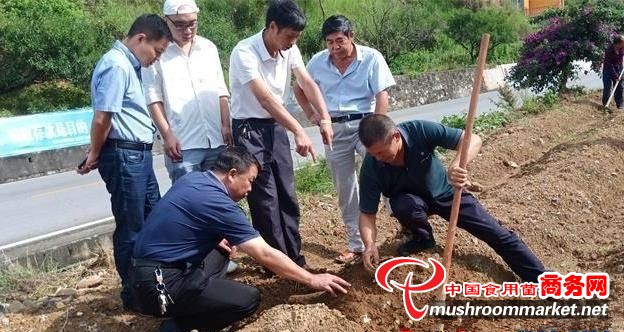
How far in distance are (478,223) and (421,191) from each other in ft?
1.24

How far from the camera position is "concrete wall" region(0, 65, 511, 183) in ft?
36.9

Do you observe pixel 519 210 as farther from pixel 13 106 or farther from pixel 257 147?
pixel 13 106

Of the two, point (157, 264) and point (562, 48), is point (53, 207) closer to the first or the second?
point (157, 264)

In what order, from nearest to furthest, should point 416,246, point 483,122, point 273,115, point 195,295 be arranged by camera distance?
point 195,295, point 273,115, point 416,246, point 483,122

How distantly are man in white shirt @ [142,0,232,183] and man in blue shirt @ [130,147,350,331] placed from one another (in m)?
0.67

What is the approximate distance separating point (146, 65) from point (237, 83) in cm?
59

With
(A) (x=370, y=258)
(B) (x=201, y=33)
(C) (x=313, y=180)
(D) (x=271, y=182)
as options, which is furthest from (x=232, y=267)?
(B) (x=201, y=33)

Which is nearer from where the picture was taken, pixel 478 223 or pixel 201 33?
pixel 478 223

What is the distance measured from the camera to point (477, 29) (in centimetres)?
3131

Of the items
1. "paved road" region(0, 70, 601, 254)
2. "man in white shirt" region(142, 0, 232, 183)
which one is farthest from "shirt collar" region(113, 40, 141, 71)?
"paved road" region(0, 70, 601, 254)

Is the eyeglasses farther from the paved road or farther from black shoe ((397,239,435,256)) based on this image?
the paved road

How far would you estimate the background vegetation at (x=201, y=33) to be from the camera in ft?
56.0

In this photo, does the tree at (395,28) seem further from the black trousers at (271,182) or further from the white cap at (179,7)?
the white cap at (179,7)

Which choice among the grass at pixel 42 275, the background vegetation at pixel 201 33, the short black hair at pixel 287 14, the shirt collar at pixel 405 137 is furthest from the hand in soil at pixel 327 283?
the background vegetation at pixel 201 33
